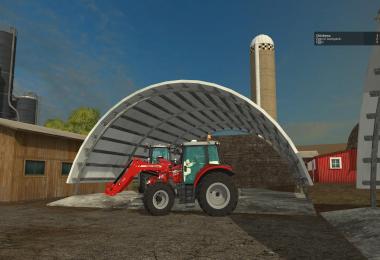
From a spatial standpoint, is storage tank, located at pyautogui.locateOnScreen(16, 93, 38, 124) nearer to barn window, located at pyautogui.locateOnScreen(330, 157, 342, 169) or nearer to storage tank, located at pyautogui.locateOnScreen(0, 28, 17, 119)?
storage tank, located at pyautogui.locateOnScreen(0, 28, 17, 119)

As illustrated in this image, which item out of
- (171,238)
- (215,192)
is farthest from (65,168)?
(171,238)

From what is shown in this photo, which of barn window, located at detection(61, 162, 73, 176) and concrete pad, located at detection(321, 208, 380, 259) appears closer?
concrete pad, located at detection(321, 208, 380, 259)

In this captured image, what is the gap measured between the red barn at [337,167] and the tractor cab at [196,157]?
24.2 metres

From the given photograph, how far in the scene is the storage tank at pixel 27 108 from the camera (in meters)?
44.2

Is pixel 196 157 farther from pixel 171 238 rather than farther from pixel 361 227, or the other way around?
pixel 361 227

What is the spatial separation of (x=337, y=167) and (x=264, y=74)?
45.9 ft

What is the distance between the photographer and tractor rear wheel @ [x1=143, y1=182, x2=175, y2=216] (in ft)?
35.6

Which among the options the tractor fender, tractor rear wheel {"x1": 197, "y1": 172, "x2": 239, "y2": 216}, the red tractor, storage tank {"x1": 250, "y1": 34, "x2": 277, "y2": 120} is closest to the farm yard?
tractor rear wheel {"x1": 197, "y1": 172, "x2": 239, "y2": 216}

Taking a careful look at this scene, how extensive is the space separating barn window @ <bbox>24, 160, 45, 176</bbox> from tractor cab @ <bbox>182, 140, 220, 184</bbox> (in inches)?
387

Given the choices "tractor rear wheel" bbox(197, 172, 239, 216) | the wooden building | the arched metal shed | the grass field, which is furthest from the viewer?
the wooden building

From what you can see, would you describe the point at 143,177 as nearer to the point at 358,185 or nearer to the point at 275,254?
the point at 358,185

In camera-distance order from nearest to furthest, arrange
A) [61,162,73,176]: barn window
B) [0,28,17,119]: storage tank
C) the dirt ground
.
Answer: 1. the dirt ground
2. [61,162,73,176]: barn window
3. [0,28,17,119]: storage tank

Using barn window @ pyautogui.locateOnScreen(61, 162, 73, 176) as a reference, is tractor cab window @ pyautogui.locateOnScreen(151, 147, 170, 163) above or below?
above

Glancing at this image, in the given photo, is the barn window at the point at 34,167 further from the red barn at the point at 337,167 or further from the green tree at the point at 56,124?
the green tree at the point at 56,124
